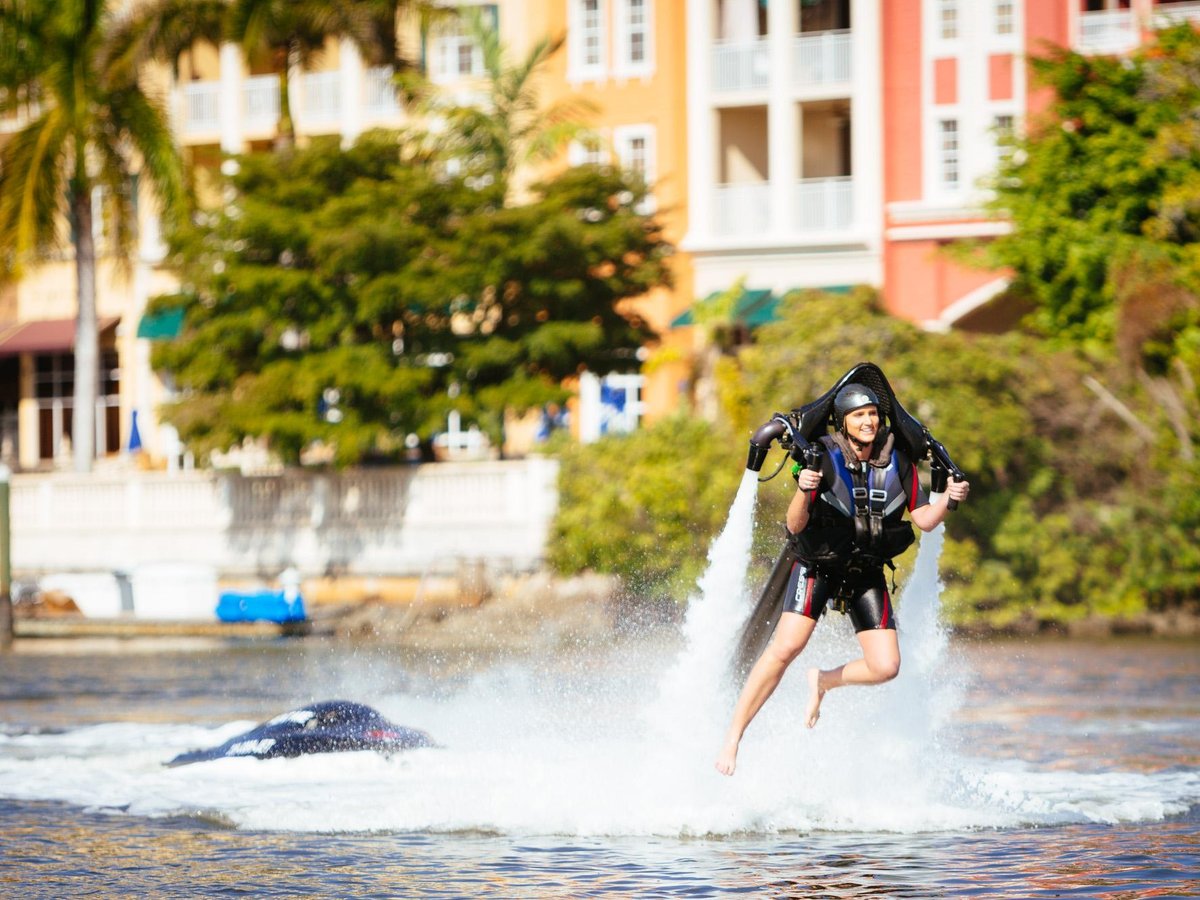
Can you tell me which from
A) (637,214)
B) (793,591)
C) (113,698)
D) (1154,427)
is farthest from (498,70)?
(793,591)

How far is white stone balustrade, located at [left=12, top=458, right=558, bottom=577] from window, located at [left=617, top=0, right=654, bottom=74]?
45.4 ft

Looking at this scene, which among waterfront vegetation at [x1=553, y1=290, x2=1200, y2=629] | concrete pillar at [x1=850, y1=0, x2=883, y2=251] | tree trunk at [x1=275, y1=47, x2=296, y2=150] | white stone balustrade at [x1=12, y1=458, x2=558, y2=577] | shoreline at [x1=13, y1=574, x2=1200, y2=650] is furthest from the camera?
concrete pillar at [x1=850, y1=0, x2=883, y2=251]

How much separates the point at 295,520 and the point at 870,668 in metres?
27.2

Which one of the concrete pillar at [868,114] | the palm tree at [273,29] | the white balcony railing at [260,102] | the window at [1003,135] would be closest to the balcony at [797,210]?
the concrete pillar at [868,114]

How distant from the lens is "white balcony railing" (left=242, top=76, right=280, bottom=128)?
170 ft

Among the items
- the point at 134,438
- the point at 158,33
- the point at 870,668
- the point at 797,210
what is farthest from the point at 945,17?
the point at 870,668

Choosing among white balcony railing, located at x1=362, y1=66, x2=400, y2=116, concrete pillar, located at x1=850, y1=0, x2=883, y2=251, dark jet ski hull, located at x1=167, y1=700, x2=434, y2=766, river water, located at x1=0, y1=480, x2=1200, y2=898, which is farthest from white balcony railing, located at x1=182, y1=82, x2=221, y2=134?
dark jet ski hull, located at x1=167, y1=700, x2=434, y2=766

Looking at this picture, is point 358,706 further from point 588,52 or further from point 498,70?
point 588,52

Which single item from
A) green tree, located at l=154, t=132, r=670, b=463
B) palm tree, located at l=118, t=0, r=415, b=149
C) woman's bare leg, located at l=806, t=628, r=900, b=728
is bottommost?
woman's bare leg, located at l=806, t=628, r=900, b=728

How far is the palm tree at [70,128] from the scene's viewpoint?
1518 inches

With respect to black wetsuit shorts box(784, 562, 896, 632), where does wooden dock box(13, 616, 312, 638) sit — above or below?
below

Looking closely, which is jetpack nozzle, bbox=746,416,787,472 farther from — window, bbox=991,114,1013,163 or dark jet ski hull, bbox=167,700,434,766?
window, bbox=991,114,1013,163

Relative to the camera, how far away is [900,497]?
11422mm

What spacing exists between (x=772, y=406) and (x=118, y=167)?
13787 mm
